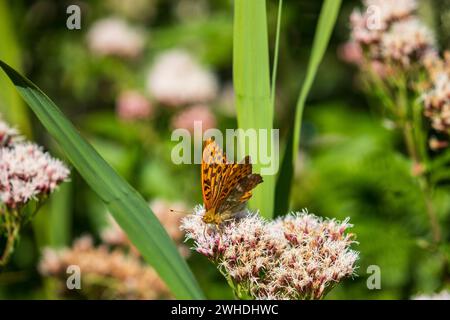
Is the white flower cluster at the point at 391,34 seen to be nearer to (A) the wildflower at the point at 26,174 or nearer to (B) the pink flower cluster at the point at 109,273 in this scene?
(B) the pink flower cluster at the point at 109,273

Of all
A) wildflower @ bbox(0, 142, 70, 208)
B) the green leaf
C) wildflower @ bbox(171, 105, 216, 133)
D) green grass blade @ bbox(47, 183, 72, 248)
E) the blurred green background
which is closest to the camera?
the green leaf

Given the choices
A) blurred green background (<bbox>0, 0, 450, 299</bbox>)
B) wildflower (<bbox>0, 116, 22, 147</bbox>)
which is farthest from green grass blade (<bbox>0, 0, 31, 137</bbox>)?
wildflower (<bbox>0, 116, 22, 147</bbox>)

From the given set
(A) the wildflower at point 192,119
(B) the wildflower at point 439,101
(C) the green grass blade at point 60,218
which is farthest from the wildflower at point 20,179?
(A) the wildflower at point 192,119

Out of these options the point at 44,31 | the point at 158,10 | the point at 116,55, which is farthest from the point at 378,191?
the point at 158,10

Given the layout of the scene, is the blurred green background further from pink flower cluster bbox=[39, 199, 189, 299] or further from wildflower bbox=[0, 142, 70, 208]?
wildflower bbox=[0, 142, 70, 208]

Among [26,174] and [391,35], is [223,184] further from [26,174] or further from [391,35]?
[391,35]

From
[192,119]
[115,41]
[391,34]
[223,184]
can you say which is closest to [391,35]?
[391,34]
